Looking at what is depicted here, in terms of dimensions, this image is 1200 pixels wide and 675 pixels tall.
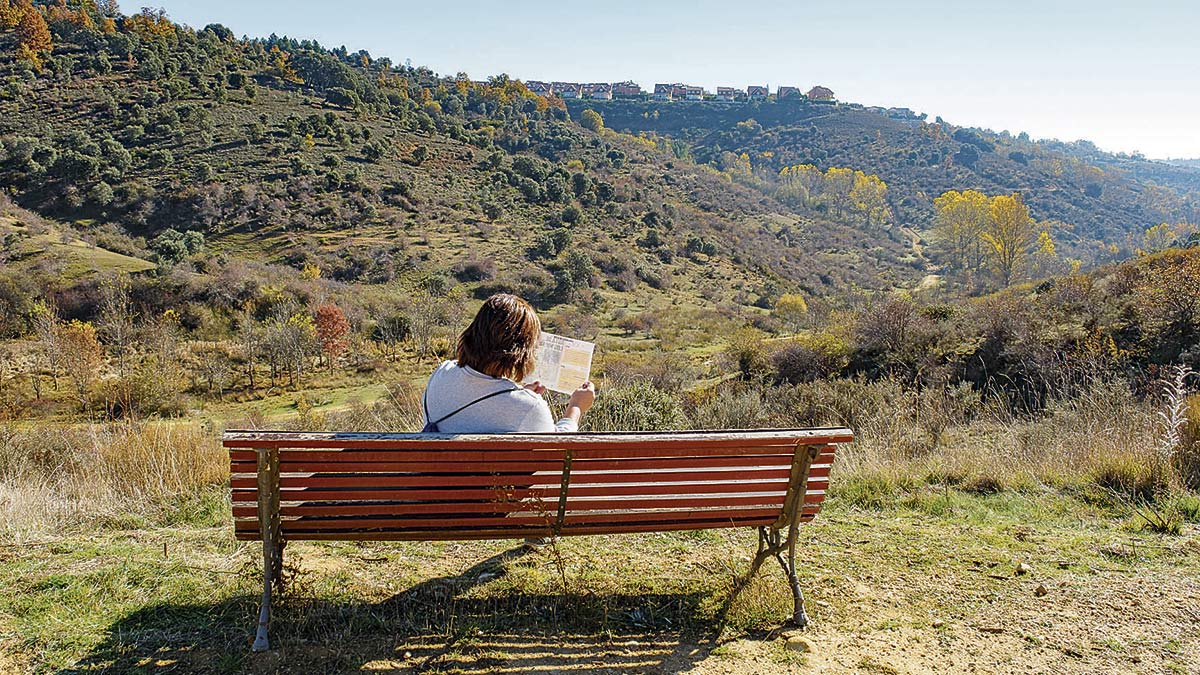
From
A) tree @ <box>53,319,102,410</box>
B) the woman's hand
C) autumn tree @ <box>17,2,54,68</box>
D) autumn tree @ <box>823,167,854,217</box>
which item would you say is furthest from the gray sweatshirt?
autumn tree @ <box>823,167,854,217</box>

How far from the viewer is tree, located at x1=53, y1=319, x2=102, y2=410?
1678 cm

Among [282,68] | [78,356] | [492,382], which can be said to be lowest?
[78,356]

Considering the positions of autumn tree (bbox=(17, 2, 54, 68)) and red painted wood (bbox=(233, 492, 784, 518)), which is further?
autumn tree (bbox=(17, 2, 54, 68))

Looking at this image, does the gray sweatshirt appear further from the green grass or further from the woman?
the green grass

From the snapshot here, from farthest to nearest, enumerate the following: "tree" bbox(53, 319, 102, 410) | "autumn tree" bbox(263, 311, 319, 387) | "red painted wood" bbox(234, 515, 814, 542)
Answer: "autumn tree" bbox(263, 311, 319, 387) < "tree" bbox(53, 319, 102, 410) < "red painted wood" bbox(234, 515, 814, 542)

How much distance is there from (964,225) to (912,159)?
55.4 metres

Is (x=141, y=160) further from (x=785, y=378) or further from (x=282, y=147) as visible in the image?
(x=785, y=378)

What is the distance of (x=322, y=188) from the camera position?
45.7m

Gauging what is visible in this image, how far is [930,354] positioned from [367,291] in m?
26.5

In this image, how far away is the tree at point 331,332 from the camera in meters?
22.2

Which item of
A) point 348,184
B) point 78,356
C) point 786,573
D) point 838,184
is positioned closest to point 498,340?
point 786,573

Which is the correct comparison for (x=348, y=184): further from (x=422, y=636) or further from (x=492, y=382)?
(x=422, y=636)

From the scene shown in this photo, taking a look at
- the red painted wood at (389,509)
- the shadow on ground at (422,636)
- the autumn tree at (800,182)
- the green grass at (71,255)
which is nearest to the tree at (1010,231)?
the autumn tree at (800,182)

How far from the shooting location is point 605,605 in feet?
9.52
